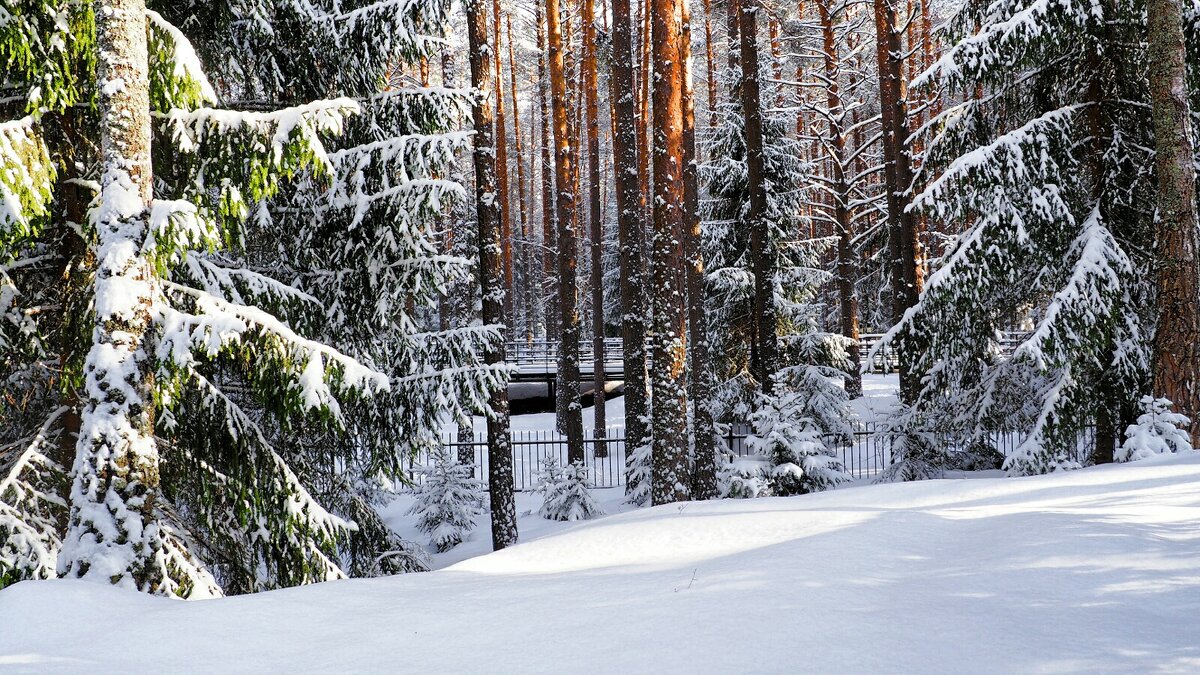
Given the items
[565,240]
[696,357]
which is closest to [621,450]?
[565,240]

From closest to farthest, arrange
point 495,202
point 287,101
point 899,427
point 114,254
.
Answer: point 114,254
point 287,101
point 495,202
point 899,427

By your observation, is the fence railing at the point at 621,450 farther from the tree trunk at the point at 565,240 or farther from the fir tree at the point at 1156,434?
the fir tree at the point at 1156,434

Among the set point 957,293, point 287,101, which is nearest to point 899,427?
point 957,293

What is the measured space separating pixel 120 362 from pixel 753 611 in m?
4.21

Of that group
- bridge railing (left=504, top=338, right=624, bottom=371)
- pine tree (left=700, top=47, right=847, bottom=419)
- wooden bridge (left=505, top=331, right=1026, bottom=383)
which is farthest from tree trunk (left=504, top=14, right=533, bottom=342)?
pine tree (left=700, top=47, right=847, bottom=419)

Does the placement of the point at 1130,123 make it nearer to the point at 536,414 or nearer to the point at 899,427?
the point at 899,427

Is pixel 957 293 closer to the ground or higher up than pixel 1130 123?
closer to the ground

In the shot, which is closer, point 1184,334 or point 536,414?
point 1184,334

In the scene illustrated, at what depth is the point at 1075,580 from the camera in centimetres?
381

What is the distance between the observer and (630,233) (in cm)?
1659

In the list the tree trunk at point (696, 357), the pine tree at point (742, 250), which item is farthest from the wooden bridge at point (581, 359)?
the tree trunk at point (696, 357)

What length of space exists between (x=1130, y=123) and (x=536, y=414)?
70.5ft

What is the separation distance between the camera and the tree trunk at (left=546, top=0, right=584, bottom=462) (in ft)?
57.8

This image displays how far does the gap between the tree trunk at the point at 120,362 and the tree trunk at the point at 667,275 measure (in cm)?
600
